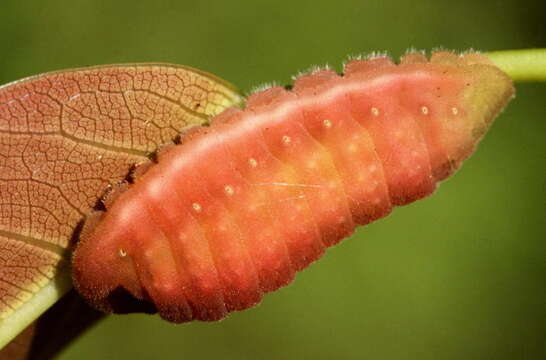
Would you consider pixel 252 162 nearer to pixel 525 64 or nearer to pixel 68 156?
pixel 68 156

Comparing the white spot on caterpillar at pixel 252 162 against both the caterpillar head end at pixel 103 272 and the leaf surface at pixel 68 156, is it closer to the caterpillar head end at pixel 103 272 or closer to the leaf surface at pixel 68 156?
the leaf surface at pixel 68 156

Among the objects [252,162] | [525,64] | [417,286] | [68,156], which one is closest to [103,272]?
[68,156]

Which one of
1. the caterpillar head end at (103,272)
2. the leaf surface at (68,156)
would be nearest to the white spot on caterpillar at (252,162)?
the leaf surface at (68,156)

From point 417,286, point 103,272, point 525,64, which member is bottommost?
point 417,286

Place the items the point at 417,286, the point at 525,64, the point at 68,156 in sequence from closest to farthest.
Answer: the point at 525,64, the point at 68,156, the point at 417,286

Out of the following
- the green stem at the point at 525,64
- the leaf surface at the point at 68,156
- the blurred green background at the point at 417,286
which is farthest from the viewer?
the blurred green background at the point at 417,286
